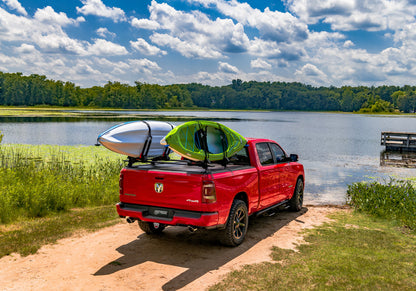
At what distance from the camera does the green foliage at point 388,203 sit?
10.1 meters

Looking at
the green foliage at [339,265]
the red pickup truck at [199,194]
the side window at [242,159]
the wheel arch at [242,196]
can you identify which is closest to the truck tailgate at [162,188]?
the red pickup truck at [199,194]

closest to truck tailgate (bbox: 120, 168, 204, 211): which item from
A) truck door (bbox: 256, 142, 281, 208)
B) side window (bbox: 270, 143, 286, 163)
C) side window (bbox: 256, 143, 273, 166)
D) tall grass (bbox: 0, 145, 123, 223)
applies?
truck door (bbox: 256, 142, 281, 208)

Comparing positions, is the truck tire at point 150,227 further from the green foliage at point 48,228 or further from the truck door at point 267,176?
the truck door at point 267,176

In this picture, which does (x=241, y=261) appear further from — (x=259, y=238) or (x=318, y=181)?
(x=318, y=181)

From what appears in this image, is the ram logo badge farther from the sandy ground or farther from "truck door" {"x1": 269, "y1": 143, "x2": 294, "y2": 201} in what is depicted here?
"truck door" {"x1": 269, "y1": 143, "x2": 294, "y2": 201}

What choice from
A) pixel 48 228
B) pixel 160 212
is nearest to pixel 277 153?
pixel 160 212

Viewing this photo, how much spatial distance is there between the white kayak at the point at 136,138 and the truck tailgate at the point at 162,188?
→ 45 cm

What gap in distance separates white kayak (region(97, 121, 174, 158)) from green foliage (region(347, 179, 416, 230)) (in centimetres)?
642

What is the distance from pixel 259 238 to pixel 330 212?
384 centimetres

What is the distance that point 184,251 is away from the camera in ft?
23.6

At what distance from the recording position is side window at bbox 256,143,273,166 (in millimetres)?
8661

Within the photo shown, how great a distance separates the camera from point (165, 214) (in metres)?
6.73

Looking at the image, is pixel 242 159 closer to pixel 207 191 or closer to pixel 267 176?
pixel 267 176

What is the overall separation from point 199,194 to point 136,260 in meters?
1.64
